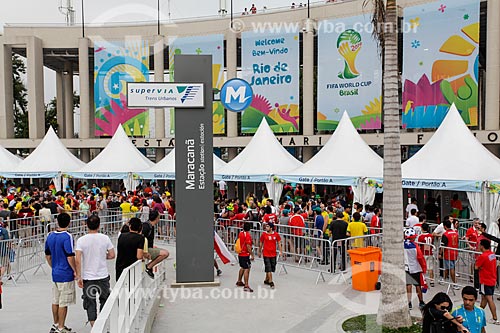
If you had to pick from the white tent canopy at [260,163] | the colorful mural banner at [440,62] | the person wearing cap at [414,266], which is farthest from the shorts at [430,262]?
the colorful mural banner at [440,62]

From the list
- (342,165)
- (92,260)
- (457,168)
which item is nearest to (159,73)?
(342,165)

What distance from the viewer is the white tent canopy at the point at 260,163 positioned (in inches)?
878

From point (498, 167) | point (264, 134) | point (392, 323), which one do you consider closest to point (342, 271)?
point (392, 323)

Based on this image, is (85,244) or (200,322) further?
(200,322)

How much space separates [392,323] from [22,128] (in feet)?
196

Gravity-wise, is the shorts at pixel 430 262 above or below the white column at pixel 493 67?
below

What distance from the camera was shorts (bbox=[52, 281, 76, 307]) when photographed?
7277 millimetres

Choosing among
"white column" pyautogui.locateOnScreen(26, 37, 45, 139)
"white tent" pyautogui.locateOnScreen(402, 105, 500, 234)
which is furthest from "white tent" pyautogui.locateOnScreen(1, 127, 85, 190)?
"white tent" pyautogui.locateOnScreen(402, 105, 500, 234)

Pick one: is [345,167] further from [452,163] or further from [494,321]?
[494,321]

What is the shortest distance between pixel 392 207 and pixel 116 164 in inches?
832

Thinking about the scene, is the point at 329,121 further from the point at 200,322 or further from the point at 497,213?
the point at 200,322

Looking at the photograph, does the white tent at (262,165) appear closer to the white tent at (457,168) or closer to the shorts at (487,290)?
the white tent at (457,168)

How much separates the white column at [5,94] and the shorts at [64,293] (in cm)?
3529

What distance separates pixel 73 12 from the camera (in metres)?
42.2
